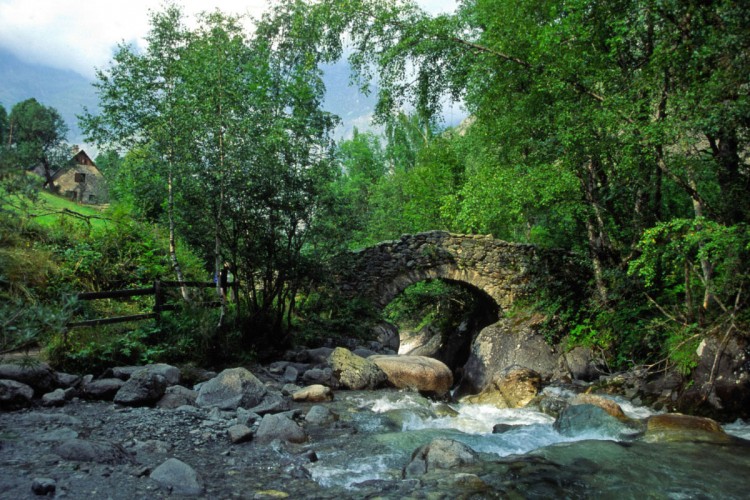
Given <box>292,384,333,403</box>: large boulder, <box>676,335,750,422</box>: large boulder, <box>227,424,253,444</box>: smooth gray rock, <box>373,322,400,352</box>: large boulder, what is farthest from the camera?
<box>373,322,400,352</box>: large boulder

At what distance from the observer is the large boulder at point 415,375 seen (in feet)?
30.0

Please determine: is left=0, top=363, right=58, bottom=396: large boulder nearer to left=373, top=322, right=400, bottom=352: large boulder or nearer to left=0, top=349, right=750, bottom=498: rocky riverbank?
left=0, top=349, right=750, bottom=498: rocky riverbank

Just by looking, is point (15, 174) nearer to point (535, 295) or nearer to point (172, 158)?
point (172, 158)

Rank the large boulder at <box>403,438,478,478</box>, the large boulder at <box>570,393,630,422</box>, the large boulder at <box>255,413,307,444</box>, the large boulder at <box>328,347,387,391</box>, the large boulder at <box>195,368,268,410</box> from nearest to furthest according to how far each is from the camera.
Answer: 1. the large boulder at <box>403,438,478,478</box>
2. the large boulder at <box>255,413,307,444</box>
3. the large boulder at <box>195,368,268,410</box>
4. the large boulder at <box>570,393,630,422</box>
5. the large boulder at <box>328,347,387,391</box>

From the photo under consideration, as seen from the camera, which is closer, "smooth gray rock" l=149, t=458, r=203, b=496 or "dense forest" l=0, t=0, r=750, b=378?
"smooth gray rock" l=149, t=458, r=203, b=496

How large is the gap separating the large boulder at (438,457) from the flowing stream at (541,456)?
0.42 ft

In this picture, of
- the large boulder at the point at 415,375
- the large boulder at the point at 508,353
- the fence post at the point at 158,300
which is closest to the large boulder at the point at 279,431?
the large boulder at the point at 415,375

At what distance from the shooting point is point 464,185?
10.6 metres

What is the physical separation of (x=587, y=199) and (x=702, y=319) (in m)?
3.40

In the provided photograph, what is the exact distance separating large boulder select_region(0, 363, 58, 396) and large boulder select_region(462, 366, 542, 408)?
671 centimetres

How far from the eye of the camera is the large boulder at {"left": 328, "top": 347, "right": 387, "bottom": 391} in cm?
881

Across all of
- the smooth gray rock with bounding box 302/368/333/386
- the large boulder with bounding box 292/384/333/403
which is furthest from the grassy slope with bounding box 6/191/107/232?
the smooth gray rock with bounding box 302/368/333/386

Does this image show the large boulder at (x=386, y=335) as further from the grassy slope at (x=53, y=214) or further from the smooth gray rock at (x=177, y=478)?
the smooth gray rock at (x=177, y=478)

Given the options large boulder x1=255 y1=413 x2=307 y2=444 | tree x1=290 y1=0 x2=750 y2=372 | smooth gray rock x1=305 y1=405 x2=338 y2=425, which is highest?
tree x1=290 y1=0 x2=750 y2=372
